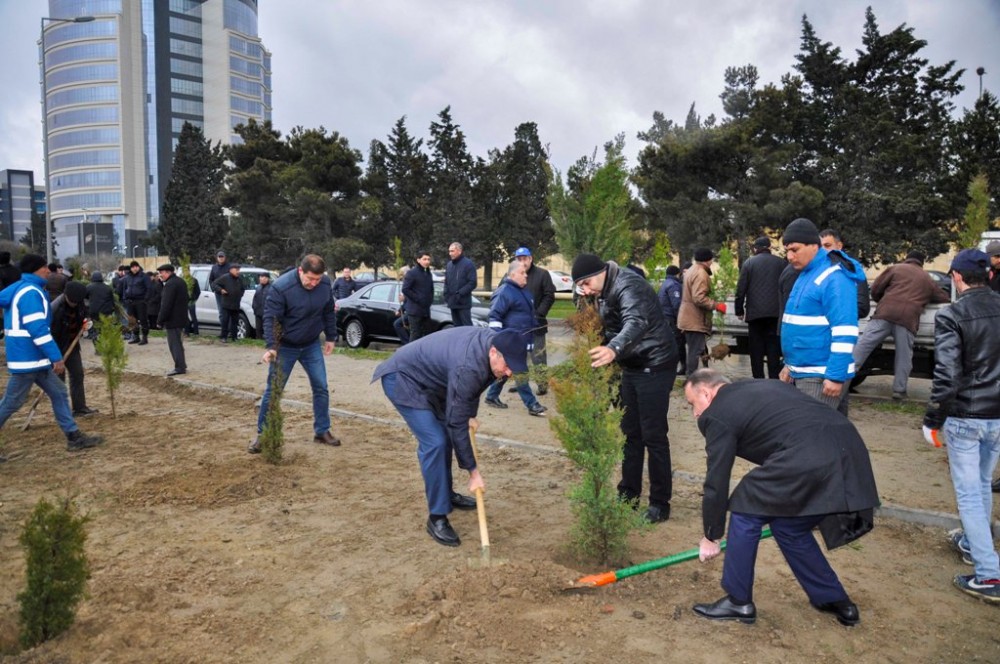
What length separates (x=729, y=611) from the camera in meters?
3.74

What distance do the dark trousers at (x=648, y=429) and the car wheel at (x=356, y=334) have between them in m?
10.9

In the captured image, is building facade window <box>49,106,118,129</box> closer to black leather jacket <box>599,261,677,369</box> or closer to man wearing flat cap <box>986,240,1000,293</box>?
man wearing flat cap <box>986,240,1000,293</box>

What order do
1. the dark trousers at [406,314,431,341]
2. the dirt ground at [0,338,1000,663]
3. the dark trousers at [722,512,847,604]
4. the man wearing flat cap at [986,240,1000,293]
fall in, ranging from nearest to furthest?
the dirt ground at [0,338,1000,663]
the dark trousers at [722,512,847,604]
the man wearing flat cap at [986,240,1000,293]
the dark trousers at [406,314,431,341]

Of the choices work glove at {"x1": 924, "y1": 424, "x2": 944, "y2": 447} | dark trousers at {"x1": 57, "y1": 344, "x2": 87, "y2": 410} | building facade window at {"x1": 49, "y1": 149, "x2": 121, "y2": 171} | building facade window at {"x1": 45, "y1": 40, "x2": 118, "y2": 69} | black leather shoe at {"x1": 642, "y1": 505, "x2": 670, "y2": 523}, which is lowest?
black leather shoe at {"x1": 642, "y1": 505, "x2": 670, "y2": 523}

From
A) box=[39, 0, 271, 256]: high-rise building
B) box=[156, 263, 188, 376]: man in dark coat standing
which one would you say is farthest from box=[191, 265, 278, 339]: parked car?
box=[39, 0, 271, 256]: high-rise building

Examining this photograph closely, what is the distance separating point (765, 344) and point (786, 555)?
527 cm

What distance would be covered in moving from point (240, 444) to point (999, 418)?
21.4ft

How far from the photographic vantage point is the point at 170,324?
12.0 m

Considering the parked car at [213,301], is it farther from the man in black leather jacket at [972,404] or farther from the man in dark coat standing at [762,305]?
the man in black leather jacket at [972,404]

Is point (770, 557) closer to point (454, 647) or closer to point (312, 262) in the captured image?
point (454, 647)

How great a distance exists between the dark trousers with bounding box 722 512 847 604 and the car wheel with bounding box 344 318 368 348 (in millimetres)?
12566

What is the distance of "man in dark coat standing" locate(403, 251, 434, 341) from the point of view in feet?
39.1

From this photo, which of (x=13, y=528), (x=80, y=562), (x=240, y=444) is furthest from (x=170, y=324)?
(x=80, y=562)

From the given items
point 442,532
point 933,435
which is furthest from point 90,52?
point 933,435
